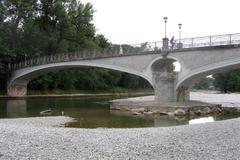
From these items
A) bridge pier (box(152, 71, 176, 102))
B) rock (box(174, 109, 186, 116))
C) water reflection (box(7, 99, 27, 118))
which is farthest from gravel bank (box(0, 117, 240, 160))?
bridge pier (box(152, 71, 176, 102))

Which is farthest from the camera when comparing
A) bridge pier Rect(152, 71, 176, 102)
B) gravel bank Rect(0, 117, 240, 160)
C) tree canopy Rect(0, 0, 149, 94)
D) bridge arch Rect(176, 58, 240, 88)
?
tree canopy Rect(0, 0, 149, 94)

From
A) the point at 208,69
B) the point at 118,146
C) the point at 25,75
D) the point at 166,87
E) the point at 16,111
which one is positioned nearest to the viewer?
the point at 118,146

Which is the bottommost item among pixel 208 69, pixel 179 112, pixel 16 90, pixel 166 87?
pixel 179 112

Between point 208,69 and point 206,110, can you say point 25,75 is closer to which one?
point 208,69

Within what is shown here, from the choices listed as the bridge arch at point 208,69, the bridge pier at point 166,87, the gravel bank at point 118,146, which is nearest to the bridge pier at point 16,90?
the bridge pier at point 166,87

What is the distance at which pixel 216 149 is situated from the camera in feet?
39.6

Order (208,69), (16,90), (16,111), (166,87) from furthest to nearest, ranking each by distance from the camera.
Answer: (16,90), (166,87), (16,111), (208,69)

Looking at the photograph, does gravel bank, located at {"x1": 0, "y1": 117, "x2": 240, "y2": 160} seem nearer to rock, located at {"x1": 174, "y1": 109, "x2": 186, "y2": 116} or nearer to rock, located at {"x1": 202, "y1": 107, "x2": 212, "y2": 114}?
rock, located at {"x1": 174, "y1": 109, "x2": 186, "y2": 116}

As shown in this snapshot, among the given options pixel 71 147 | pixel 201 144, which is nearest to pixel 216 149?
pixel 201 144

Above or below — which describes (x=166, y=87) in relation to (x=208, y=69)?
below

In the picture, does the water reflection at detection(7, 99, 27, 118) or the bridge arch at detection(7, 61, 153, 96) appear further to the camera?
the bridge arch at detection(7, 61, 153, 96)

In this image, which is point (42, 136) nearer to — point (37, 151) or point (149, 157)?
point (37, 151)

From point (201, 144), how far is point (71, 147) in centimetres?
455

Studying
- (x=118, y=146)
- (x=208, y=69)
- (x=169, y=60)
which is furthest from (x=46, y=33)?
(x=118, y=146)
